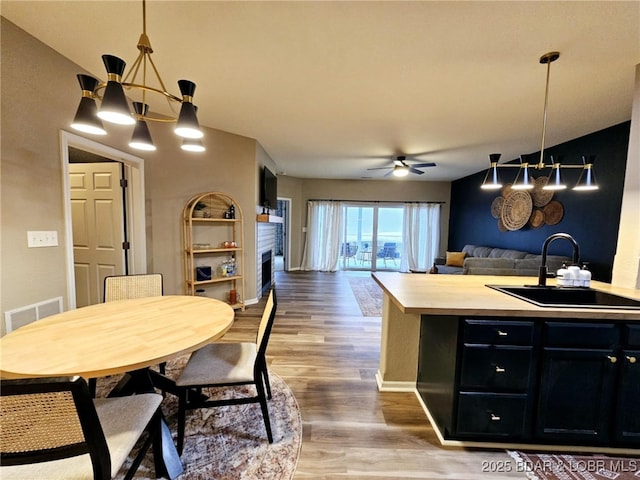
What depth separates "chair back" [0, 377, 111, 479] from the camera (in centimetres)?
79

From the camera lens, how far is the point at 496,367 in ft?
5.03

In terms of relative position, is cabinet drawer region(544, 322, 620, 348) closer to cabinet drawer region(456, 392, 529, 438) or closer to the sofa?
cabinet drawer region(456, 392, 529, 438)

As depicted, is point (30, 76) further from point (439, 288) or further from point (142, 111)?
point (439, 288)

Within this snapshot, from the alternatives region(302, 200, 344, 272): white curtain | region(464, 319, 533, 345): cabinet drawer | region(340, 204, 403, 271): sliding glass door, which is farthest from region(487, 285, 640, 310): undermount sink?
region(340, 204, 403, 271): sliding glass door

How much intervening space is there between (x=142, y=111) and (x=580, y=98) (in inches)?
146

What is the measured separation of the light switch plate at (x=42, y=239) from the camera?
1.95 meters

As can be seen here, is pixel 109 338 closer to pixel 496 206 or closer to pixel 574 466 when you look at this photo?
pixel 574 466

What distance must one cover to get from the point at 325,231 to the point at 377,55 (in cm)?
542

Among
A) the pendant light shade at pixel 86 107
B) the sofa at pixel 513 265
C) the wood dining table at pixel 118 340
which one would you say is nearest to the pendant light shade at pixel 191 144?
the pendant light shade at pixel 86 107

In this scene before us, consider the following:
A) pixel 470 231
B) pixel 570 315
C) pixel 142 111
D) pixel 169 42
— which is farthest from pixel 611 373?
pixel 470 231

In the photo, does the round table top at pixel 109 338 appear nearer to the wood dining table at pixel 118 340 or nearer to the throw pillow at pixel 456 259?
the wood dining table at pixel 118 340

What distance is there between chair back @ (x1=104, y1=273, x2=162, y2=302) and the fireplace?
274 centimetres

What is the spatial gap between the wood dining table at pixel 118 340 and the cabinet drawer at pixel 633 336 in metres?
2.23

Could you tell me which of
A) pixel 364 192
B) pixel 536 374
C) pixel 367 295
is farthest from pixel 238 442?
pixel 364 192
